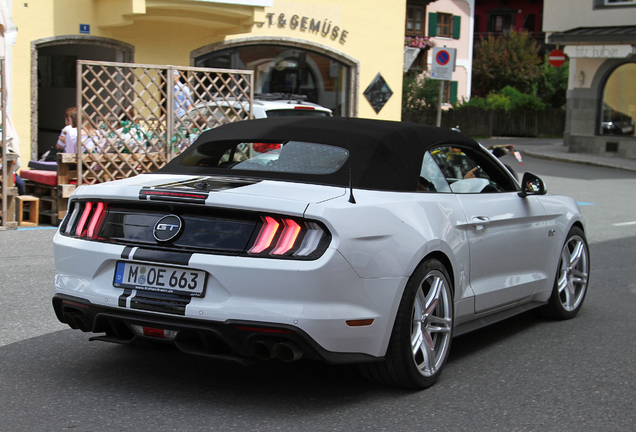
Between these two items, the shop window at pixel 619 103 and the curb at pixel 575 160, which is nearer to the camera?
the curb at pixel 575 160

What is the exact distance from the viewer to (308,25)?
1867 cm

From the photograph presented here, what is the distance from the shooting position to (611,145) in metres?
28.7

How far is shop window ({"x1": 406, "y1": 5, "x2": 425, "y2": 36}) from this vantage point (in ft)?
169

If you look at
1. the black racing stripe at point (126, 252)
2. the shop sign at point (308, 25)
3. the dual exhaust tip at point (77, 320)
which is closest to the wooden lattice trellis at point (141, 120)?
the shop sign at point (308, 25)

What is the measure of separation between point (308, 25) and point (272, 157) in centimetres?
1460

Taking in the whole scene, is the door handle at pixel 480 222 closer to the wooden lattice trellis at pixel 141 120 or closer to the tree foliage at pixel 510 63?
the wooden lattice trellis at pixel 141 120

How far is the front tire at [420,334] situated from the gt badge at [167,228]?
1.16 metres

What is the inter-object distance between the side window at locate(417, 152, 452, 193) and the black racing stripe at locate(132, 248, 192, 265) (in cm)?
142

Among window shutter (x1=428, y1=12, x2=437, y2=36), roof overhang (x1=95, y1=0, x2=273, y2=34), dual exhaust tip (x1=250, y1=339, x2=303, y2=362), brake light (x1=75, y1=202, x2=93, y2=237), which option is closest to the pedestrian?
roof overhang (x1=95, y1=0, x2=273, y2=34)

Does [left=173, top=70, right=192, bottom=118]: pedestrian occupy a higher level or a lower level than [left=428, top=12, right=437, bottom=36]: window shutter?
lower

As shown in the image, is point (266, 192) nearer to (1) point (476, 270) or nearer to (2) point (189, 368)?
(2) point (189, 368)

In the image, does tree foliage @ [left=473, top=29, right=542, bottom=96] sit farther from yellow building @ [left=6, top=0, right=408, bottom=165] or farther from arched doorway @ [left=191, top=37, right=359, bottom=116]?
arched doorway @ [left=191, top=37, right=359, bottom=116]

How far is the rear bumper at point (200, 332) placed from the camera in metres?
3.72

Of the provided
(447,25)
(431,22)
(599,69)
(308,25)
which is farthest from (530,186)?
(447,25)
